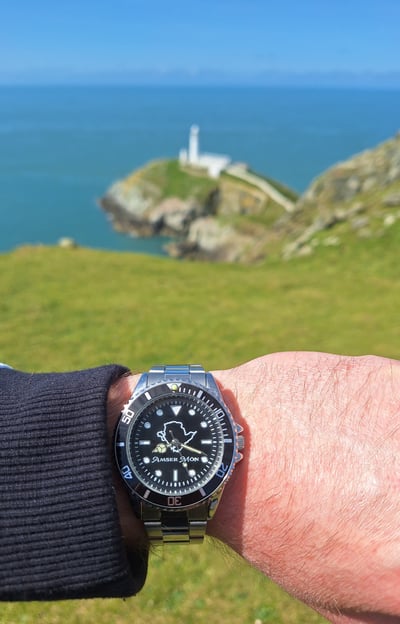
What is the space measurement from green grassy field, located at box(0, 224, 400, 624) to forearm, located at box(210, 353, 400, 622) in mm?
3228

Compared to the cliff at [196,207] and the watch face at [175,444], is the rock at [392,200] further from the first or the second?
the cliff at [196,207]

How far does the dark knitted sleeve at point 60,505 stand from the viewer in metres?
2.09

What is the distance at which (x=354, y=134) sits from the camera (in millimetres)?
172000

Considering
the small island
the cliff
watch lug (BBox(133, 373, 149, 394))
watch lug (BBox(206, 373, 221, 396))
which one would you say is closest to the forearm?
watch lug (BBox(206, 373, 221, 396))

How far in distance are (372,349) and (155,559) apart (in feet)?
24.0

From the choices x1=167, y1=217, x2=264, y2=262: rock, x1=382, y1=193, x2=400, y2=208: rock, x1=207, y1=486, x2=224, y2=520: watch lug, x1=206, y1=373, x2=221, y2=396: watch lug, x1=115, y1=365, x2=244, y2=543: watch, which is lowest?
x1=167, y1=217, x2=264, y2=262: rock

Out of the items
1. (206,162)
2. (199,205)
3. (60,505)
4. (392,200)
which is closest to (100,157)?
(206,162)

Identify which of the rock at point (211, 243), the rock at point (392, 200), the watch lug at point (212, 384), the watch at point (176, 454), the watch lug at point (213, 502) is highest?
the watch lug at point (212, 384)

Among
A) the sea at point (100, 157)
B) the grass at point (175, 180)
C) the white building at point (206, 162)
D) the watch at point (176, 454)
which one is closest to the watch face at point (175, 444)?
the watch at point (176, 454)

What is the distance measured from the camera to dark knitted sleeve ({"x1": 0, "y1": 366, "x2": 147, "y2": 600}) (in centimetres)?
209

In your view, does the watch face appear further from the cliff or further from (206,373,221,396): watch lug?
the cliff

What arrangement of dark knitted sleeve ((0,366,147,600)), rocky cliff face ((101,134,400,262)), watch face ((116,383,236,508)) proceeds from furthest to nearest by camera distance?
rocky cliff face ((101,134,400,262)) → watch face ((116,383,236,508)) → dark knitted sleeve ((0,366,147,600))

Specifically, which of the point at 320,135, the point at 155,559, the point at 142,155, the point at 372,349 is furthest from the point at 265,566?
the point at 320,135

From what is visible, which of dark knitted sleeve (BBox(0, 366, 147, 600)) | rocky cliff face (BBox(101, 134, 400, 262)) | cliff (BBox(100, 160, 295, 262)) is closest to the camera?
dark knitted sleeve (BBox(0, 366, 147, 600))
